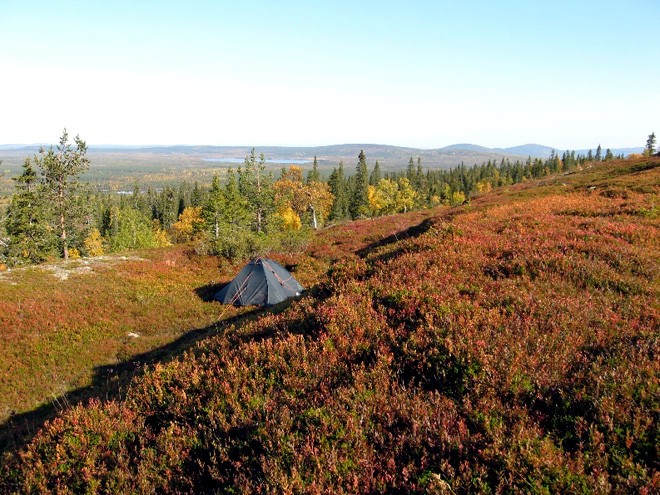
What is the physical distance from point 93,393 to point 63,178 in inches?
1486

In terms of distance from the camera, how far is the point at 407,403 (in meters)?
3.97

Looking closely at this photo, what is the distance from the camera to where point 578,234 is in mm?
9539

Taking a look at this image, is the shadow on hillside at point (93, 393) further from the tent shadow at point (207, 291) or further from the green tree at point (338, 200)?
the green tree at point (338, 200)

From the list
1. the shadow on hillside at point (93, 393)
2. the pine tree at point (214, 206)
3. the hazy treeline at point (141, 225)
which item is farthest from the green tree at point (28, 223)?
the shadow on hillside at point (93, 393)

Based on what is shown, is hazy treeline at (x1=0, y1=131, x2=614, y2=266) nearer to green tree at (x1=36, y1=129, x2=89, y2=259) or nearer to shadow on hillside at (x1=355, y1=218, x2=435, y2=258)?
green tree at (x1=36, y1=129, x2=89, y2=259)

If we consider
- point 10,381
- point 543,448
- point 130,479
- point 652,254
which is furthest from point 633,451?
point 10,381

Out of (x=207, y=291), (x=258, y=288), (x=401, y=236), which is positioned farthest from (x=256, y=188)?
(x=258, y=288)

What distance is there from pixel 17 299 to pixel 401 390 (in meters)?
20.0

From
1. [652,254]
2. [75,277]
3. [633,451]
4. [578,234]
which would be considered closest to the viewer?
[633,451]

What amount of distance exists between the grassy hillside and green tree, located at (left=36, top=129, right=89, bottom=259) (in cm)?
4067

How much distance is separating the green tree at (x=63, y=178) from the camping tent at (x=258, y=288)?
30.3 m

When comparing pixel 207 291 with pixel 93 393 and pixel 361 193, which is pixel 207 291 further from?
pixel 361 193

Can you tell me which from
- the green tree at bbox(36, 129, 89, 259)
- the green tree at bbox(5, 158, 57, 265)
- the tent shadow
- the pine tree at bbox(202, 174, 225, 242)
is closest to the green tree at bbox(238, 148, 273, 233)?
the pine tree at bbox(202, 174, 225, 242)

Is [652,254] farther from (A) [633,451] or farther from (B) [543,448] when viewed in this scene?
(B) [543,448]
